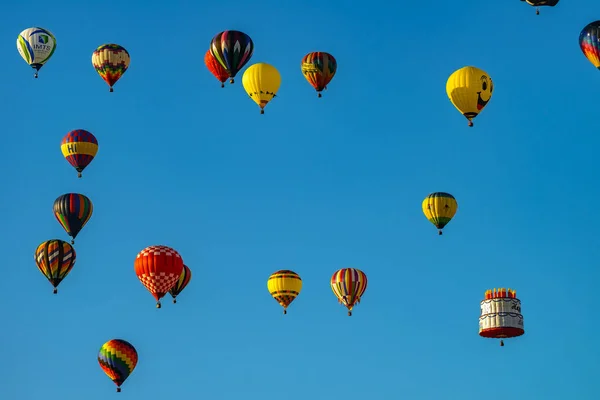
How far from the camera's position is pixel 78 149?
76.4 m

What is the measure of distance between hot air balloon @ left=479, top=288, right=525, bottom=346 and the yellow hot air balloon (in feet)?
47.1

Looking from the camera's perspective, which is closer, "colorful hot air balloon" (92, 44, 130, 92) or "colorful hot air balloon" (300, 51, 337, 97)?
"colorful hot air balloon" (300, 51, 337, 97)

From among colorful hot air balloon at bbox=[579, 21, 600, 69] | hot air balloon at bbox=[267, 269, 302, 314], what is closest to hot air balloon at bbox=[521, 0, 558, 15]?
colorful hot air balloon at bbox=[579, 21, 600, 69]

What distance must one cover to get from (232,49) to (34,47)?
1215cm

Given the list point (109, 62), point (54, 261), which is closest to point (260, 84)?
point (109, 62)

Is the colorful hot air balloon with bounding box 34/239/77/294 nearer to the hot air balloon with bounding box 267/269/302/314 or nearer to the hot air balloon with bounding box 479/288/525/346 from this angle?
the hot air balloon with bounding box 267/269/302/314

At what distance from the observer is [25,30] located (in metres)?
80.3

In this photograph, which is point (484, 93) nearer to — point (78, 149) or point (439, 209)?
point (439, 209)

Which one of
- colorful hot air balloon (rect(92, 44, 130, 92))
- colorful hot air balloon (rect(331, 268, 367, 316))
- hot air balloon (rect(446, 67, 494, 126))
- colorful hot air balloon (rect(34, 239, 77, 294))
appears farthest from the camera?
colorful hot air balloon (rect(92, 44, 130, 92))

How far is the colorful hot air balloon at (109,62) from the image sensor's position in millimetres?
78125

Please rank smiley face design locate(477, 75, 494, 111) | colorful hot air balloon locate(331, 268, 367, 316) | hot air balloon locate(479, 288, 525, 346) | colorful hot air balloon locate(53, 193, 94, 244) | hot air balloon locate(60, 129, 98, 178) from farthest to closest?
hot air balloon locate(60, 129, 98, 178)
colorful hot air balloon locate(331, 268, 367, 316)
colorful hot air balloon locate(53, 193, 94, 244)
smiley face design locate(477, 75, 494, 111)
hot air balloon locate(479, 288, 525, 346)

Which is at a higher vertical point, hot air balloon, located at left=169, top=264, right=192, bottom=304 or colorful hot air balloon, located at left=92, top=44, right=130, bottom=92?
colorful hot air balloon, located at left=92, top=44, right=130, bottom=92

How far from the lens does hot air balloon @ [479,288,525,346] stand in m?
66.5

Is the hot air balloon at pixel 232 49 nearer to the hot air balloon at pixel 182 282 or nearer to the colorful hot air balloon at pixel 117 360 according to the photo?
the hot air balloon at pixel 182 282
